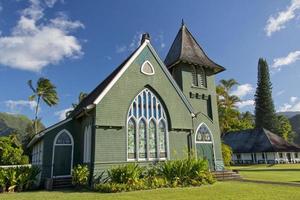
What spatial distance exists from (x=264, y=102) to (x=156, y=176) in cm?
6027

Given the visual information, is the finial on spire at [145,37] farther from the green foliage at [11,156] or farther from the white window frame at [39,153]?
the green foliage at [11,156]

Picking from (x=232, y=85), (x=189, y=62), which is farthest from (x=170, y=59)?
(x=232, y=85)

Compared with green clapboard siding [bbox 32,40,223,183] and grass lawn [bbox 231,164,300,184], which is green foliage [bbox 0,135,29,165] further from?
grass lawn [bbox 231,164,300,184]

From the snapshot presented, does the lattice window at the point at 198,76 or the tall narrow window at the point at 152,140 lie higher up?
the lattice window at the point at 198,76

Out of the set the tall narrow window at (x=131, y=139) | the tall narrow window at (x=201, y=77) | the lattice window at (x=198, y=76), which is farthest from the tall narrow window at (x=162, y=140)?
the tall narrow window at (x=201, y=77)

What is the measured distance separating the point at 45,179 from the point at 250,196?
39.9ft

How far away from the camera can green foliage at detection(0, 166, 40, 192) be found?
1441 centimetres

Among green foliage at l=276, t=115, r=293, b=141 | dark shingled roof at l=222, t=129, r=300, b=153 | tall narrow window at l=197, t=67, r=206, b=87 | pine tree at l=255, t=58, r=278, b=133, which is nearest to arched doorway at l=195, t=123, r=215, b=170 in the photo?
tall narrow window at l=197, t=67, r=206, b=87

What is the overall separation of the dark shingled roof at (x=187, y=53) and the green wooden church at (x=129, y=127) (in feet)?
14.4

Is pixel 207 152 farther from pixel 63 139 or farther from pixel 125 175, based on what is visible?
pixel 63 139

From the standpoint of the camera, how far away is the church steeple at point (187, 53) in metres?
22.4

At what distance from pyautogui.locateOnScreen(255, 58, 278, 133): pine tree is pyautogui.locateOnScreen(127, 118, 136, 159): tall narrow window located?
57.7 metres

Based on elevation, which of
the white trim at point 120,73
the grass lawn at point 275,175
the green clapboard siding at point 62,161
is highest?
the white trim at point 120,73

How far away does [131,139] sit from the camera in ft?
54.3
